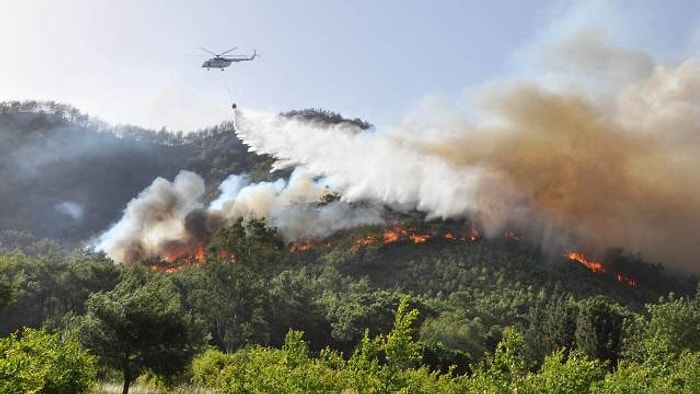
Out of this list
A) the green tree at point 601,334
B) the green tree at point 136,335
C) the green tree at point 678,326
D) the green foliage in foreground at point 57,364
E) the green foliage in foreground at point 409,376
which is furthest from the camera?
the green tree at point 601,334

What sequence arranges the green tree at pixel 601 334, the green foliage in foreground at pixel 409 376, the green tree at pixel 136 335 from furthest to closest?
the green tree at pixel 601 334 → the green tree at pixel 136 335 → the green foliage in foreground at pixel 409 376

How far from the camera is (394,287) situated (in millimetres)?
172625

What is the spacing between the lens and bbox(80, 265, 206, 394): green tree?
45.3 m

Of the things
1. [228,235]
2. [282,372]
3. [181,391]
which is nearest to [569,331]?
[228,235]

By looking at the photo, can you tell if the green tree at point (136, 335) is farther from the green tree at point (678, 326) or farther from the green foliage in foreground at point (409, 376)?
the green tree at point (678, 326)

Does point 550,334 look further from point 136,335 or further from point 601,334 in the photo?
point 136,335

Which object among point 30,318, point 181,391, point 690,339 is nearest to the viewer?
point 181,391

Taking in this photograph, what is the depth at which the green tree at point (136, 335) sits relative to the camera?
45312mm

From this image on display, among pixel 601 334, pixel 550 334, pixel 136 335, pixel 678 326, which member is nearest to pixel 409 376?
pixel 136 335

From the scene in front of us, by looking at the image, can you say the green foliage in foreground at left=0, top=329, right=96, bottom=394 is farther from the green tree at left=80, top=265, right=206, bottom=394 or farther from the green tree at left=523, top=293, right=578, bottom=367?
the green tree at left=523, top=293, right=578, bottom=367

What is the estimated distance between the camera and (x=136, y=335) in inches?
1818

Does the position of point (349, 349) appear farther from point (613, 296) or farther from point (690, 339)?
point (613, 296)

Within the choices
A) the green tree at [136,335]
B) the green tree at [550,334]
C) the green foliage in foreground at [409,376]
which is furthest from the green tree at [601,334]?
the green tree at [136,335]

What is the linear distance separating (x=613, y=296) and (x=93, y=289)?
16940cm
